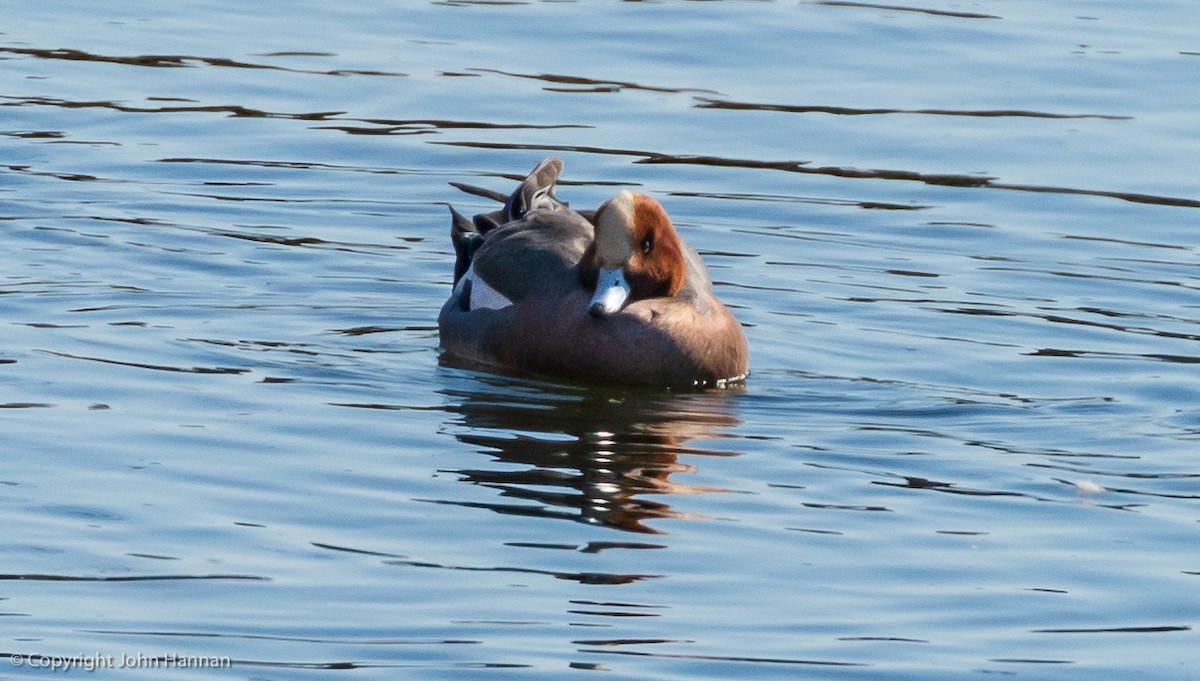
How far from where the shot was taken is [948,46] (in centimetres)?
1623

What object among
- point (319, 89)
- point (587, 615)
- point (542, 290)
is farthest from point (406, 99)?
point (587, 615)

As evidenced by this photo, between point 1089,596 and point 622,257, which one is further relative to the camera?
point 622,257

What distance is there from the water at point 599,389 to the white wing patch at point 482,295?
1.14 ft

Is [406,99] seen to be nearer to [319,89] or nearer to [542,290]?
[319,89]

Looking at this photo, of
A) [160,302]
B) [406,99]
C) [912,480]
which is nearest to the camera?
[912,480]

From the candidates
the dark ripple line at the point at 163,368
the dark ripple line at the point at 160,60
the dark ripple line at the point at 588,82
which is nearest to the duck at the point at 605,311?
the dark ripple line at the point at 163,368

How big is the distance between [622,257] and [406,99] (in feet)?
18.6

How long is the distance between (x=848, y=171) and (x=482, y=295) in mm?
3815

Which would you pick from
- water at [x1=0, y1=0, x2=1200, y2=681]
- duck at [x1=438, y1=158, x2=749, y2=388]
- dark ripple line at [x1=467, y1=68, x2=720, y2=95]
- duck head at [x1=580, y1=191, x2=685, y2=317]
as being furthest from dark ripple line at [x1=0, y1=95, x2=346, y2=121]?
duck head at [x1=580, y1=191, x2=685, y2=317]

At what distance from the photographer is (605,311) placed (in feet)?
30.2

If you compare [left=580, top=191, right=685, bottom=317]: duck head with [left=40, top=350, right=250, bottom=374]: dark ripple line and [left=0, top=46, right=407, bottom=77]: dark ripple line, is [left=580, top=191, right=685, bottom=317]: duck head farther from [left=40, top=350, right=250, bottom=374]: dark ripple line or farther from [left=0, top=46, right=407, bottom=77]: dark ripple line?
[left=0, top=46, right=407, bottom=77]: dark ripple line

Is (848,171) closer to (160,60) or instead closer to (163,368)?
(160,60)

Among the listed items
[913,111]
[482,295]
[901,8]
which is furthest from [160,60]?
[482,295]

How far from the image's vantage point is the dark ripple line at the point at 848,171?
12.7 metres
